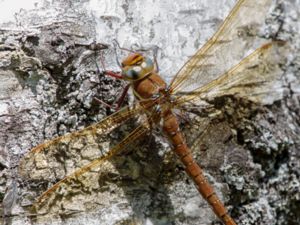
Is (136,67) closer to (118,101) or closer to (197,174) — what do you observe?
(118,101)

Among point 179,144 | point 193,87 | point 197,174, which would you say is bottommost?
point 197,174

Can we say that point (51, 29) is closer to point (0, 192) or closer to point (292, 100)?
point (0, 192)

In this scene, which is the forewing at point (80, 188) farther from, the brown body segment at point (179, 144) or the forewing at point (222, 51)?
the forewing at point (222, 51)

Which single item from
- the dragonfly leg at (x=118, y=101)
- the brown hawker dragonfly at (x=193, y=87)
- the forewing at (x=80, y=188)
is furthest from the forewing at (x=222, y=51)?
the forewing at (x=80, y=188)

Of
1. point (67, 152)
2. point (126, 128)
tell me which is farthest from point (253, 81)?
point (67, 152)

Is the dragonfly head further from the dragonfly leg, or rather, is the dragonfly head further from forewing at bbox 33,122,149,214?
forewing at bbox 33,122,149,214

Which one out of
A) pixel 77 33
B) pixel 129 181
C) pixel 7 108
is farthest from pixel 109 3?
pixel 129 181
